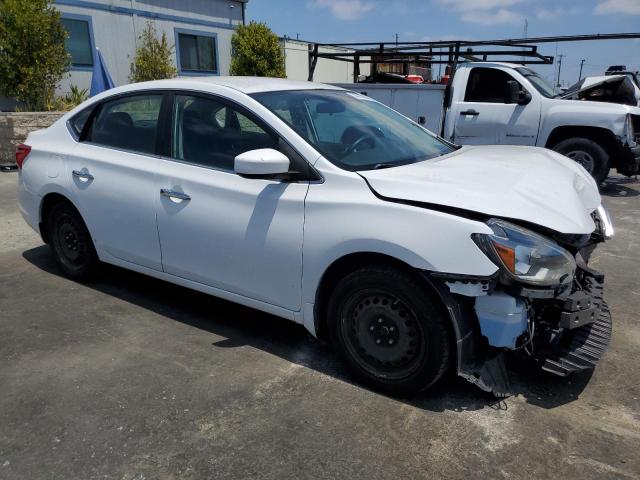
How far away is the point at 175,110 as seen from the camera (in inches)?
145

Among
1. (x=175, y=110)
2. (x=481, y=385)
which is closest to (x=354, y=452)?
(x=481, y=385)

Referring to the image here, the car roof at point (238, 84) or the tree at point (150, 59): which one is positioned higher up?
the tree at point (150, 59)

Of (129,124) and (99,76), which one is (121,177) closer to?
(129,124)

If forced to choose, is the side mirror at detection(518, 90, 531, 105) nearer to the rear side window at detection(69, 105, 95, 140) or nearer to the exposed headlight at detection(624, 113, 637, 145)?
the exposed headlight at detection(624, 113, 637, 145)

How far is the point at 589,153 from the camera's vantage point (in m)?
8.20

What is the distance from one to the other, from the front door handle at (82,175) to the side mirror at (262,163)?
5.62ft

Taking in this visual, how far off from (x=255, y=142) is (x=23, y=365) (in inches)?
78.1

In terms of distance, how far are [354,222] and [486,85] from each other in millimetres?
6822

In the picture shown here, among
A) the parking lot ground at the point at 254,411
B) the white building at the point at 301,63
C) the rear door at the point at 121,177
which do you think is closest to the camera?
the parking lot ground at the point at 254,411

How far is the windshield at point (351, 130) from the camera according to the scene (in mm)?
3164

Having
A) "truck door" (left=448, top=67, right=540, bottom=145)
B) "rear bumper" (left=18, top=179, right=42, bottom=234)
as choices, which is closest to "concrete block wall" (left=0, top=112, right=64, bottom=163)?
"rear bumper" (left=18, top=179, right=42, bottom=234)

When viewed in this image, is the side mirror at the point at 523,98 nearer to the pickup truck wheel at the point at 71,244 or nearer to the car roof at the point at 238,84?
the car roof at the point at 238,84

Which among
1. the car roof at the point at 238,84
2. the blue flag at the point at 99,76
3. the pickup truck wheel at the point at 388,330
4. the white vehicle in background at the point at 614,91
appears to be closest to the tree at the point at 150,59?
the blue flag at the point at 99,76

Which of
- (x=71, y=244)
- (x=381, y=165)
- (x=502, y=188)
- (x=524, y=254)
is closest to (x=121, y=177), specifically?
(x=71, y=244)
